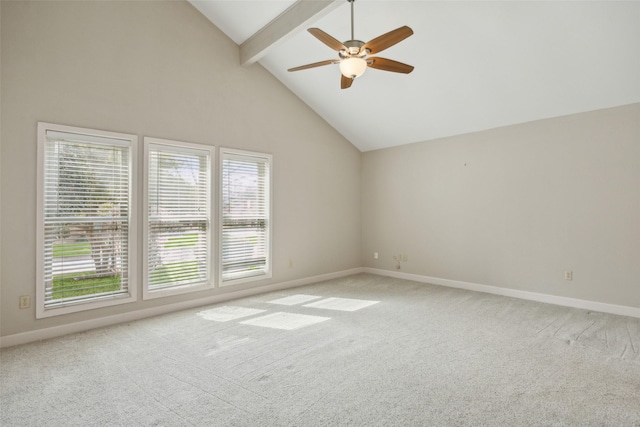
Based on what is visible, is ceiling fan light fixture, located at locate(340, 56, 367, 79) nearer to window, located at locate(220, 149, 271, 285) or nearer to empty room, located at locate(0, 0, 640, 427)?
empty room, located at locate(0, 0, 640, 427)

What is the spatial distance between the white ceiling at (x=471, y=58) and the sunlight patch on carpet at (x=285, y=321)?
3.31 metres

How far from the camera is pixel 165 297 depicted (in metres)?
4.02

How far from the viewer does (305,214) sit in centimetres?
557

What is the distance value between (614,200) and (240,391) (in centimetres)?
459

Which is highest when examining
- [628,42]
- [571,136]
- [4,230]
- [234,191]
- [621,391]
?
[628,42]

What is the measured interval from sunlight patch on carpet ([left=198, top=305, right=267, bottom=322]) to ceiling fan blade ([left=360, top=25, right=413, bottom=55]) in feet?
10.2

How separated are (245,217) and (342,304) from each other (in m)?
1.85

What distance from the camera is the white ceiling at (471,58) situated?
10.5 ft

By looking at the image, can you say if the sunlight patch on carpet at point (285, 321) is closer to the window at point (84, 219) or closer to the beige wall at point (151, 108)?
the beige wall at point (151, 108)

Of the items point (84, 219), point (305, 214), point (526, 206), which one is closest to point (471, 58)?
point (526, 206)

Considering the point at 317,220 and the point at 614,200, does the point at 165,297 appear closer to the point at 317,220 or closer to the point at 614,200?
the point at 317,220

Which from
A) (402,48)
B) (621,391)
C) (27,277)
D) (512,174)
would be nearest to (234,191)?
(27,277)

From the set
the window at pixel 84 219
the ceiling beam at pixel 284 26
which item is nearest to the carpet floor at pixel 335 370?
the window at pixel 84 219

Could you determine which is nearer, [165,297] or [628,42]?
[628,42]
